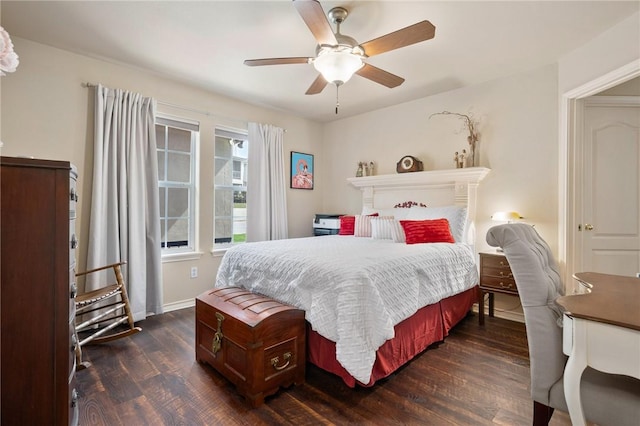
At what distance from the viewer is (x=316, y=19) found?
166 centimetres

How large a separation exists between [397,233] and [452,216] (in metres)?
0.62

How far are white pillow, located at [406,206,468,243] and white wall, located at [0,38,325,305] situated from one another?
97.9 inches

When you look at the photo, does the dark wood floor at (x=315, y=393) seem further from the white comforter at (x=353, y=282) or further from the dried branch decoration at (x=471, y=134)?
the dried branch decoration at (x=471, y=134)

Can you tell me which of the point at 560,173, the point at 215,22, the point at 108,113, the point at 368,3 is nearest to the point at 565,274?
the point at 560,173

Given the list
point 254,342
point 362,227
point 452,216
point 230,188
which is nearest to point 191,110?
point 230,188

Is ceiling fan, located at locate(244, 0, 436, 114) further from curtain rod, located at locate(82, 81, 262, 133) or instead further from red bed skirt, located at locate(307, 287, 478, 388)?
red bed skirt, located at locate(307, 287, 478, 388)

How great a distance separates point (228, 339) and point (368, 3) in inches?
92.9

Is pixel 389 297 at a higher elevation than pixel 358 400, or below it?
higher

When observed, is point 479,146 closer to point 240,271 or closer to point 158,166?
point 240,271

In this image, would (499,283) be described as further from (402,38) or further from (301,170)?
(301,170)

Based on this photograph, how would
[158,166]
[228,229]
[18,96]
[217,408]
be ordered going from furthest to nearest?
1. [228,229]
2. [158,166]
3. [18,96]
4. [217,408]

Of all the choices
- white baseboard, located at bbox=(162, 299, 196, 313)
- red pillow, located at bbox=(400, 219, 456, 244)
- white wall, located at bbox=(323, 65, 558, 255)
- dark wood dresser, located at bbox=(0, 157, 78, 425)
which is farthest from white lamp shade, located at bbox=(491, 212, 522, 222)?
white baseboard, located at bbox=(162, 299, 196, 313)

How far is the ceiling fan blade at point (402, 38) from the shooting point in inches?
66.2

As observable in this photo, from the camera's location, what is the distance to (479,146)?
10.9 feet
